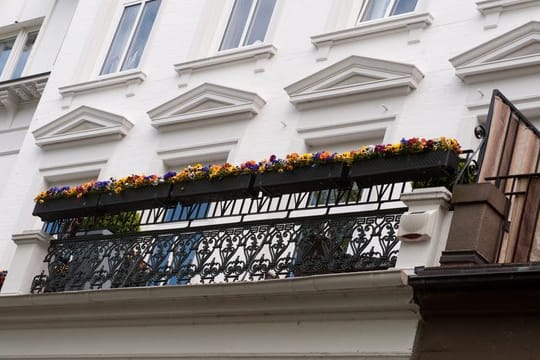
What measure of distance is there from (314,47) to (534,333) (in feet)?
25.4

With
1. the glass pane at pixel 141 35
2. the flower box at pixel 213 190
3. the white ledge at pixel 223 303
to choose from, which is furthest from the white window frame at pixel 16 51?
the flower box at pixel 213 190

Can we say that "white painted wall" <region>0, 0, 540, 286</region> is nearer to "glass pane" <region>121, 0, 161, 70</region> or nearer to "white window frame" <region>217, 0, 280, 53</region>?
"white window frame" <region>217, 0, 280, 53</region>

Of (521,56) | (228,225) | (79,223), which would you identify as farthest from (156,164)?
(521,56)

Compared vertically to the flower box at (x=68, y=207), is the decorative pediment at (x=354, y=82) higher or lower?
higher

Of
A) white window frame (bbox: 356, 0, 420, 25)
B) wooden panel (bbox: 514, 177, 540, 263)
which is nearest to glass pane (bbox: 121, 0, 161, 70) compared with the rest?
white window frame (bbox: 356, 0, 420, 25)

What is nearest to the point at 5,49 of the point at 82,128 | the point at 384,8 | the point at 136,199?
the point at 82,128

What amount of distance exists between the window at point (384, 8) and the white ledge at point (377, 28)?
0.26m

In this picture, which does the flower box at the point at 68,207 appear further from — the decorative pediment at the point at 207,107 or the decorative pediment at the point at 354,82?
the decorative pediment at the point at 354,82

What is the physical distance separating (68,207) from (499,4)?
6.71m

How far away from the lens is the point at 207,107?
1967 centimetres

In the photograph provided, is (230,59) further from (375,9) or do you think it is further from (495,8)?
(495,8)

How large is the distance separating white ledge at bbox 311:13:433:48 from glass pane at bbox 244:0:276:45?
1.61m

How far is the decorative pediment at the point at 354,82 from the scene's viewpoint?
17234mm

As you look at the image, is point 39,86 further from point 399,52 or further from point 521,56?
point 521,56
